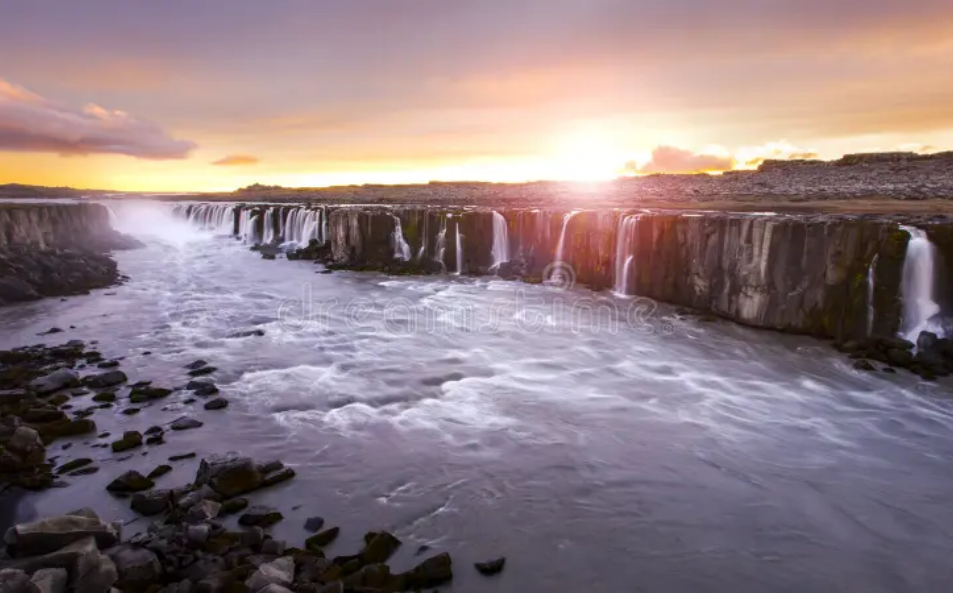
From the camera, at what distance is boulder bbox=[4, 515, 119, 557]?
19.0 feet

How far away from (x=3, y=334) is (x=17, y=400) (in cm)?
788

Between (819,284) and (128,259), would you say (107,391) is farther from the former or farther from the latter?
(128,259)

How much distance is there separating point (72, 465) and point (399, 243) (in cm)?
2614

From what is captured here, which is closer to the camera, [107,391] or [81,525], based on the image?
[81,525]

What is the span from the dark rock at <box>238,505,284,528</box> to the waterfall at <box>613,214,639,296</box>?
19.1 meters

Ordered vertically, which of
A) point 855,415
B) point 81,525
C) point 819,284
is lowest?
point 855,415

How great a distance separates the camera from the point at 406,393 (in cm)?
1248

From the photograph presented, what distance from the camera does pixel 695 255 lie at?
68.2 ft

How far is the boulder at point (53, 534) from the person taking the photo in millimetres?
5789

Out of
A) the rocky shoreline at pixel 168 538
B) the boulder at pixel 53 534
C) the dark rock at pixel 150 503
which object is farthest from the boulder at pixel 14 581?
the dark rock at pixel 150 503

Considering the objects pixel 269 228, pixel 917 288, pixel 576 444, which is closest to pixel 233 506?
pixel 576 444

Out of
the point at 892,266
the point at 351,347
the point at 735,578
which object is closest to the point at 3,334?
the point at 351,347

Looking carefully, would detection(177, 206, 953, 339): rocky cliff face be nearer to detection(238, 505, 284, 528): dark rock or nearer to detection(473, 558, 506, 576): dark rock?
detection(473, 558, 506, 576): dark rock

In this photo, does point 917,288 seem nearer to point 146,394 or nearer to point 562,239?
point 562,239
